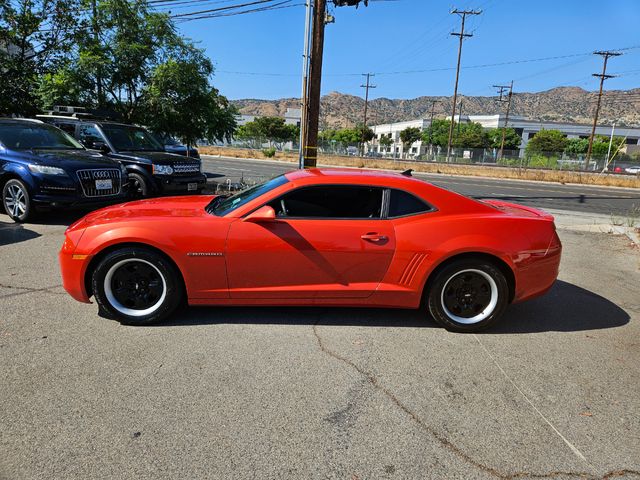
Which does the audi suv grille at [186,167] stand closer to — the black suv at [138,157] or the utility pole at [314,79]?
the black suv at [138,157]

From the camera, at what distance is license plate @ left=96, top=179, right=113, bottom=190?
800 centimetres

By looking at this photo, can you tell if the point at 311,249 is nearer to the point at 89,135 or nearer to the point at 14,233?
the point at 14,233

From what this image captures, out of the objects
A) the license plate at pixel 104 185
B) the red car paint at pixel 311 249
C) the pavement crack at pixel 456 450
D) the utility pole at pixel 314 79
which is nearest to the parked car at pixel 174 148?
the license plate at pixel 104 185

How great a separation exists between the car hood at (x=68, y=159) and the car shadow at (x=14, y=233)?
1.14 m

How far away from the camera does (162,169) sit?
952 centimetres

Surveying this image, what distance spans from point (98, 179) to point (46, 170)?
0.80 meters

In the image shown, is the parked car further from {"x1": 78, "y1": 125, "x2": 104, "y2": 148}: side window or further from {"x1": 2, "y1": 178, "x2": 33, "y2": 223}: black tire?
{"x1": 2, "y1": 178, "x2": 33, "y2": 223}: black tire

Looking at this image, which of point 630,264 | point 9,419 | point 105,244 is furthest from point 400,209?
point 630,264

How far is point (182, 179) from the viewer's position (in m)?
9.88

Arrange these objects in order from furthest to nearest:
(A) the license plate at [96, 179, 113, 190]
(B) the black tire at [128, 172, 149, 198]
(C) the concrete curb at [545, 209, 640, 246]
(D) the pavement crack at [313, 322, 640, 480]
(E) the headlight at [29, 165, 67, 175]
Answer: (C) the concrete curb at [545, 209, 640, 246] < (B) the black tire at [128, 172, 149, 198] < (A) the license plate at [96, 179, 113, 190] < (E) the headlight at [29, 165, 67, 175] < (D) the pavement crack at [313, 322, 640, 480]

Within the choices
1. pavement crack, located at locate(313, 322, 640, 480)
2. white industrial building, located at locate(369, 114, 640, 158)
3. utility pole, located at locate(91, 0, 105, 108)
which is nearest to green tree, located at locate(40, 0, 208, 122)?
utility pole, located at locate(91, 0, 105, 108)

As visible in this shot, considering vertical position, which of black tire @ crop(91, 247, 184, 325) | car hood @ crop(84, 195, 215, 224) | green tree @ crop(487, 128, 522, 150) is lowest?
black tire @ crop(91, 247, 184, 325)

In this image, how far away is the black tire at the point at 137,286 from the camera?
12.5ft

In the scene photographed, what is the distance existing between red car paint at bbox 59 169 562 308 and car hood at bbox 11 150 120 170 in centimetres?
444
